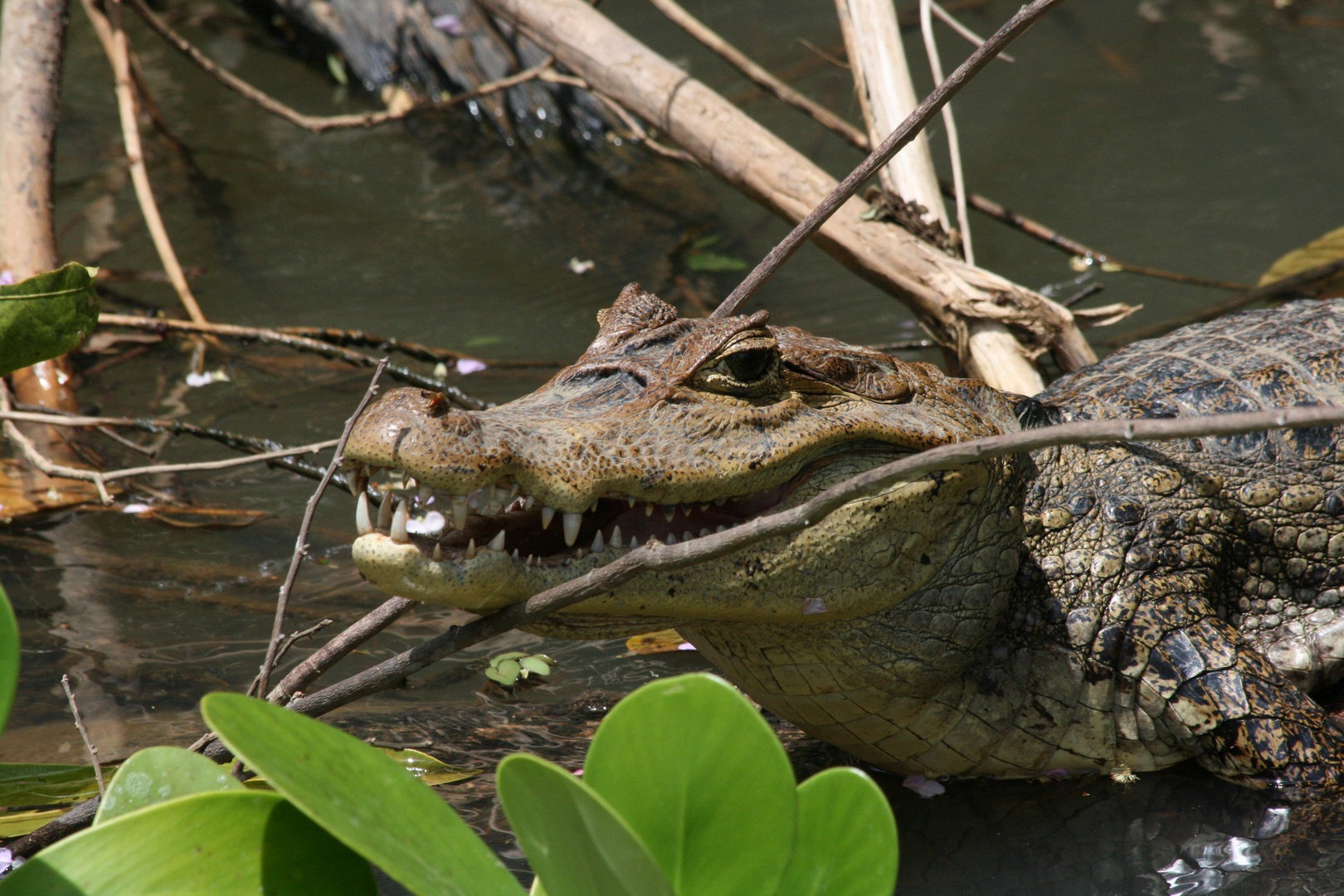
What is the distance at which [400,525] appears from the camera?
2002mm

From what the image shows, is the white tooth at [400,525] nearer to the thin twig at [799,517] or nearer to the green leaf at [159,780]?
the thin twig at [799,517]

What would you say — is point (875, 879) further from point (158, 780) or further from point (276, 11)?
point (276, 11)

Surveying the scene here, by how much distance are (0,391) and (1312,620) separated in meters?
4.14

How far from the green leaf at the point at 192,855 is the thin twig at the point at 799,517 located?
52 cm

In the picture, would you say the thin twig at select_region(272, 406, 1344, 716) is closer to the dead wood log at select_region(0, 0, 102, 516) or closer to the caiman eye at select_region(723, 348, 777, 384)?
the caiman eye at select_region(723, 348, 777, 384)

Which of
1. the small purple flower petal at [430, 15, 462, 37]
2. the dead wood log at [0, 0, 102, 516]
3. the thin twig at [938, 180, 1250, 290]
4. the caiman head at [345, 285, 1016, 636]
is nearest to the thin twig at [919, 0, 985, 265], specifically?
the thin twig at [938, 180, 1250, 290]

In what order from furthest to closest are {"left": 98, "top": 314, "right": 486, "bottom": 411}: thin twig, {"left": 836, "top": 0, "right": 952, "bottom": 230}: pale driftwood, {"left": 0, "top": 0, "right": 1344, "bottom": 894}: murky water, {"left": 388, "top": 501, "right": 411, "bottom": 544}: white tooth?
{"left": 836, "top": 0, "right": 952, "bottom": 230}: pale driftwood < {"left": 98, "top": 314, "right": 486, "bottom": 411}: thin twig < {"left": 0, "top": 0, "right": 1344, "bottom": 894}: murky water < {"left": 388, "top": 501, "right": 411, "bottom": 544}: white tooth

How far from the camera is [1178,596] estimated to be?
9.30 feet

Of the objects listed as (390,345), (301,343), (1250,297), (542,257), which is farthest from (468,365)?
(1250,297)

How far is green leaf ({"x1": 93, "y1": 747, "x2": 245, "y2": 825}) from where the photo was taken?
1610 mm

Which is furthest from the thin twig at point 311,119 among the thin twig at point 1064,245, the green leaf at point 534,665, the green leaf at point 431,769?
the green leaf at point 431,769

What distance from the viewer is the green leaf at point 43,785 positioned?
249cm

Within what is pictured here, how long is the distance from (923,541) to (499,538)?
1026 mm

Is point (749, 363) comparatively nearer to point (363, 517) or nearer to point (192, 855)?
point (363, 517)
